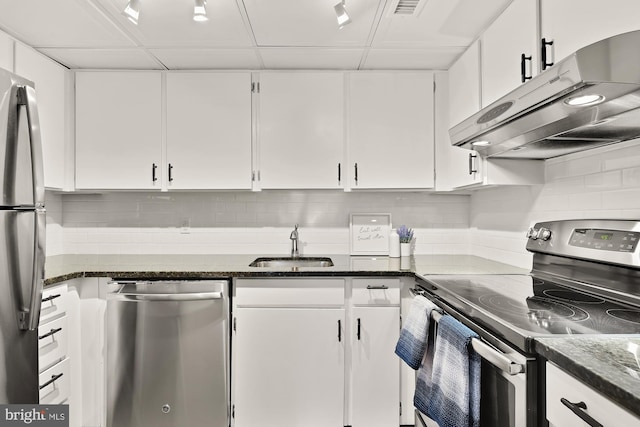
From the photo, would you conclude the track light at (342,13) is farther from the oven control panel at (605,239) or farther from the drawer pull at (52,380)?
the drawer pull at (52,380)

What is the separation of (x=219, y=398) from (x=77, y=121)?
192 cm

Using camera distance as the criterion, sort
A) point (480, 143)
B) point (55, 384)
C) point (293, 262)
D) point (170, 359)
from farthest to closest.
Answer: point (293, 262)
point (170, 359)
point (55, 384)
point (480, 143)

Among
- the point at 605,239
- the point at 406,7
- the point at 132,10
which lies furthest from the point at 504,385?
the point at 132,10

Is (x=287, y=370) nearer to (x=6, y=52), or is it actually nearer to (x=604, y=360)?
(x=604, y=360)

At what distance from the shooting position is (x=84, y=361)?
2.09m

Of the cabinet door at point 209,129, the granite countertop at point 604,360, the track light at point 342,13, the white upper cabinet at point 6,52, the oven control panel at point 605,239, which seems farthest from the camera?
the cabinet door at point 209,129

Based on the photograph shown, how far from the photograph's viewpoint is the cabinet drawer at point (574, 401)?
705 mm

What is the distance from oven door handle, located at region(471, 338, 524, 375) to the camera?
977 millimetres

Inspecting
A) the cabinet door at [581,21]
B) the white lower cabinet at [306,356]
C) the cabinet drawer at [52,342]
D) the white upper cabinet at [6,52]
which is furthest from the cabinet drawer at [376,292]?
the white upper cabinet at [6,52]

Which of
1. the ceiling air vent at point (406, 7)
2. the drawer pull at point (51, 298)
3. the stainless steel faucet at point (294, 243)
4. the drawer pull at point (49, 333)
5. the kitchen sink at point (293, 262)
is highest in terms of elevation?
the ceiling air vent at point (406, 7)

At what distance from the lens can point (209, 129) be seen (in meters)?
2.43

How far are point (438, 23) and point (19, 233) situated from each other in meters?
2.07

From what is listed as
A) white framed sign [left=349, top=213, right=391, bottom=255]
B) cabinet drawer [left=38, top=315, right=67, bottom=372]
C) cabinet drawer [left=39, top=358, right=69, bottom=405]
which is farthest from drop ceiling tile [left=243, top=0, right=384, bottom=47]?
cabinet drawer [left=39, top=358, right=69, bottom=405]

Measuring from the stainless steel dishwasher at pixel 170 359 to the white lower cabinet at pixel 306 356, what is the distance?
0.36 feet
